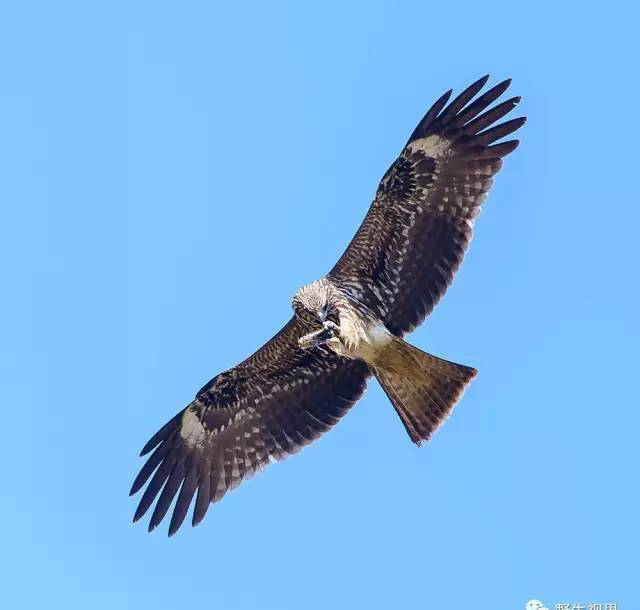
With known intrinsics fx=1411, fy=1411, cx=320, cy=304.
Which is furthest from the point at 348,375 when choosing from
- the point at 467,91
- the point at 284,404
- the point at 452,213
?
the point at 467,91

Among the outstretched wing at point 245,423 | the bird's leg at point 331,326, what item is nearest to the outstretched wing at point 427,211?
the bird's leg at point 331,326

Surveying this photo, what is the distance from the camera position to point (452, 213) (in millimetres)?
15023

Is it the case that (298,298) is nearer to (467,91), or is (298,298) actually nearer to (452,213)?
(452,213)

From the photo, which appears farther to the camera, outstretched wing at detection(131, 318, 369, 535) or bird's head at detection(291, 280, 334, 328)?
outstretched wing at detection(131, 318, 369, 535)

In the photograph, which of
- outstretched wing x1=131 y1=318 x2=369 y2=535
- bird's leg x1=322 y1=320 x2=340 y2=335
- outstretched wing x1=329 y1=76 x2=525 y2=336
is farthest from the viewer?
outstretched wing x1=131 y1=318 x2=369 y2=535

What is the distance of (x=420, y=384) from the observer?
1491cm

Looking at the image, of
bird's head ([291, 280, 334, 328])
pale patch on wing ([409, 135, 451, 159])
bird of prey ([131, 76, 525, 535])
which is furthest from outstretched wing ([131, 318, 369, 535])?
pale patch on wing ([409, 135, 451, 159])

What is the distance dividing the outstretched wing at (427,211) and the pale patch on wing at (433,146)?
0.01 meters

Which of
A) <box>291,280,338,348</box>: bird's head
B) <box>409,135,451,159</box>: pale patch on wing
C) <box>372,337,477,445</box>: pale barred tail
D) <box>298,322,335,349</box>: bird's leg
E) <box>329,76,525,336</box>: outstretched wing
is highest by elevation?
<box>409,135,451,159</box>: pale patch on wing

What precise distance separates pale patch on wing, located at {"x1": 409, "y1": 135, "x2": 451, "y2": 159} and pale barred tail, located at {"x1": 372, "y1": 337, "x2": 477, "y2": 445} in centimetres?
204

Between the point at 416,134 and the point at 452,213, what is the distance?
0.94 m

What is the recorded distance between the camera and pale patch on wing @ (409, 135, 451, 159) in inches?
594

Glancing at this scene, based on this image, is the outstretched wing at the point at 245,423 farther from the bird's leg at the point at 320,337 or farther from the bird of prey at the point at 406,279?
the bird's leg at the point at 320,337

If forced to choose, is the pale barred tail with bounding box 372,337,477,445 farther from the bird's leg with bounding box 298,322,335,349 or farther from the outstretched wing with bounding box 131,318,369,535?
the outstretched wing with bounding box 131,318,369,535
